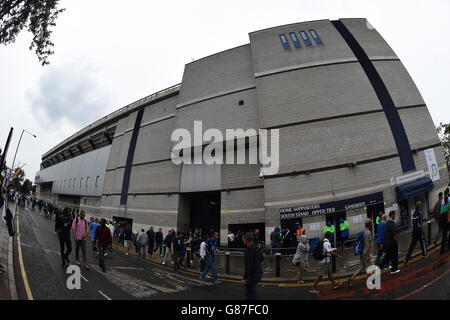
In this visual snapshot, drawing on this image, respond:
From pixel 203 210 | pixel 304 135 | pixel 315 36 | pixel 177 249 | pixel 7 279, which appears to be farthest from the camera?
pixel 203 210

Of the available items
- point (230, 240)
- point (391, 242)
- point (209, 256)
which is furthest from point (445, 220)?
point (230, 240)

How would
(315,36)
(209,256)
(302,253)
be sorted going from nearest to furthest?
(302,253)
(209,256)
(315,36)

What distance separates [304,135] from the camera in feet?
48.6

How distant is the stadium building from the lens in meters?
13.9

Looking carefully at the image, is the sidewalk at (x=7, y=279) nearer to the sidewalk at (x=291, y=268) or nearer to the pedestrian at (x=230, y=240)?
the sidewalk at (x=291, y=268)

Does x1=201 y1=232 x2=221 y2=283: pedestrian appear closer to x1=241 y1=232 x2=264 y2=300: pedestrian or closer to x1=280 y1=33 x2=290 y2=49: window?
x1=241 y1=232 x2=264 y2=300: pedestrian

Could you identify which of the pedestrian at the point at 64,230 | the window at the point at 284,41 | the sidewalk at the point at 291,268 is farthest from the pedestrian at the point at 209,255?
the window at the point at 284,41

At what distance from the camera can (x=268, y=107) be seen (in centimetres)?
1597

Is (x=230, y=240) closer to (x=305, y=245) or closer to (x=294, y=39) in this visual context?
(x=305, y=245)

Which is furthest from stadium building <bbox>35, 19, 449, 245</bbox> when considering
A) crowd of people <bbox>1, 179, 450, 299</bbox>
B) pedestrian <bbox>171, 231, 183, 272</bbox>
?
pedestrian <bbox>171, 231, 183, 272</bbox>

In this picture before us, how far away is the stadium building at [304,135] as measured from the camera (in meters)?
13.9
